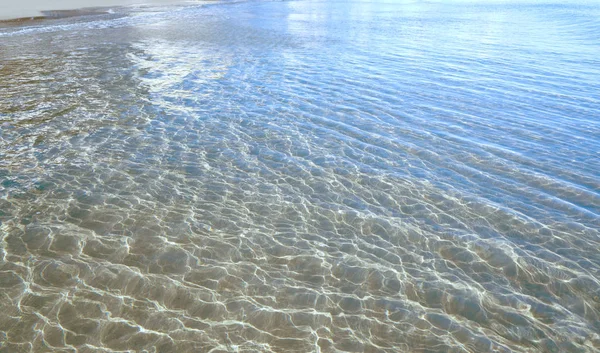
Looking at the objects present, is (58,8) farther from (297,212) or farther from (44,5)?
(297,212)

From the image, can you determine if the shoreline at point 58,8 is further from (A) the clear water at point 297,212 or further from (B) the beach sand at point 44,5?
(A) the clear water at point 297,212

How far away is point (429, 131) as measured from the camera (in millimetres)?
13164

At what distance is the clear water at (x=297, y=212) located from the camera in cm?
620

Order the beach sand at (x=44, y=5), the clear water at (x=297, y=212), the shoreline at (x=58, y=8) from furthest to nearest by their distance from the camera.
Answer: the beach sand at (x=44, y=5) < the shoreline at (x=58, y=8) < the clear water at (x=297, y=212)

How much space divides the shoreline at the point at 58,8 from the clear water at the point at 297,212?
25.2 m

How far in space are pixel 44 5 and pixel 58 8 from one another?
2.68 m

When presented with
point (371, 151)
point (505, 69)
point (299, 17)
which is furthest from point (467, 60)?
point (299, 17)

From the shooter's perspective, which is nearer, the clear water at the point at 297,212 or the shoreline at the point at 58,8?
the clear water at the point at 297,212

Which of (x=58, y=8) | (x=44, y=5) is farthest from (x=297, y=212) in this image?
(x=44, y=5)

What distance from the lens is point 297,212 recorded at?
8.98 meters

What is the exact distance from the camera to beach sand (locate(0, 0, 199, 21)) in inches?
1600

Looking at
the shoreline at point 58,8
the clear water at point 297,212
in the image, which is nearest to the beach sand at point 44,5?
the shoreline at point 58,8

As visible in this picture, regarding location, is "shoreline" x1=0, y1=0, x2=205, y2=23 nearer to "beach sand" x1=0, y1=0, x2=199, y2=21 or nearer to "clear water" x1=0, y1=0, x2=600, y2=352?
"beach sand" x1=0, y1=0, x2=199, y2=21

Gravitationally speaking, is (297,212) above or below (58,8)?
below
